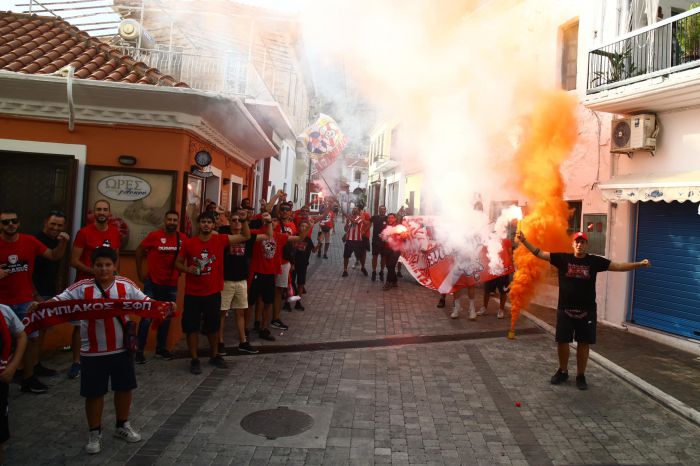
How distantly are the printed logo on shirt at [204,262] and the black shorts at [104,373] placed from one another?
1766 mm

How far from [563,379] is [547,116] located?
15.0 feet

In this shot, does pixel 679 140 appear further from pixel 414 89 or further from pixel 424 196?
pixel 424 196

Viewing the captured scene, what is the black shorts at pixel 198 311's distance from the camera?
18.1ft

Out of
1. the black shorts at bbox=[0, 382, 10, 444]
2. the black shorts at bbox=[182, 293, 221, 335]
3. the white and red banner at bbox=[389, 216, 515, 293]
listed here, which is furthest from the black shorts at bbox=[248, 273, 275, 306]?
the black shorts at bbox=[0, 382, 10, 444]

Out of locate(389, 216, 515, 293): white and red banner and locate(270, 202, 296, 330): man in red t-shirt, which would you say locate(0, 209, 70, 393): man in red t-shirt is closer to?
locate(270, 202, 296, 330): man in red t-shirt

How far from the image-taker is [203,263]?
18.0 ft

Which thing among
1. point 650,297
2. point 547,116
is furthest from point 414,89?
point 650,297

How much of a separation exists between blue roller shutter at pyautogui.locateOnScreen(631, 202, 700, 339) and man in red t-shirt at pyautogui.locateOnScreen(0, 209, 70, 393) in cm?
893

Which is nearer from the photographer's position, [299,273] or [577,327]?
[577,327]

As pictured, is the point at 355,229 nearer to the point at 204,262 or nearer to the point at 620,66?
the point at 620,66

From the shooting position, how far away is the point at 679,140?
308 inches

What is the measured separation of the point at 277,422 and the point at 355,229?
341 inches

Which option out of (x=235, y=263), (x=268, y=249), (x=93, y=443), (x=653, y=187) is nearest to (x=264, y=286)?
(x=268, y=249)

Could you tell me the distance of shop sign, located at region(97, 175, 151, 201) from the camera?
6535mm
